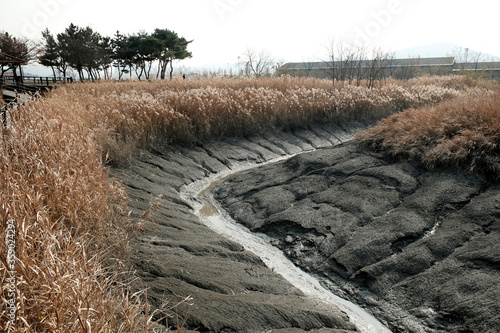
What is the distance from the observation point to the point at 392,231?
188 inches

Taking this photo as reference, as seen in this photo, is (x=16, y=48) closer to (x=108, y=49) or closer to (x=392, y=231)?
(x=108, y=49)

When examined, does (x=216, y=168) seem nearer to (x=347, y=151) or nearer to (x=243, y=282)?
(x=347, y=151)

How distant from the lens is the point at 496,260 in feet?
12.8

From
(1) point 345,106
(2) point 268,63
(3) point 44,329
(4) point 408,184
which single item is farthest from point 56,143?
(2) point 268,63

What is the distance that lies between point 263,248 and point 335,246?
952mm

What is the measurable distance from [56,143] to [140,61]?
134ft

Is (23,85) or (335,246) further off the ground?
(23,85)

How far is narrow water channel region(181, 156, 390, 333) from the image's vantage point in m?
3.85

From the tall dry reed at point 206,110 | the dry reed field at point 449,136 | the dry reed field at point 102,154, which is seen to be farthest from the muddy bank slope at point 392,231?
the tall dry reed at point 206,110

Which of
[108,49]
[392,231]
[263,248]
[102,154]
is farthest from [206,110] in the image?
[108,49]

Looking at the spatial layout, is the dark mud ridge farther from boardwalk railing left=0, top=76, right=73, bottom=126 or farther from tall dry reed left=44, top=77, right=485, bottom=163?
boardwalk railing left=0, top=76, right=73, bottom=126

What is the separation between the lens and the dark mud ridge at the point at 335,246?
10.9 ft

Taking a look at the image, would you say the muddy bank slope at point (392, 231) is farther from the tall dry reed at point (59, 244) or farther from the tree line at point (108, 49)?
the tree line at point (108, 49)

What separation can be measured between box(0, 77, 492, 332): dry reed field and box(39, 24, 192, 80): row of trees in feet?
90.1
